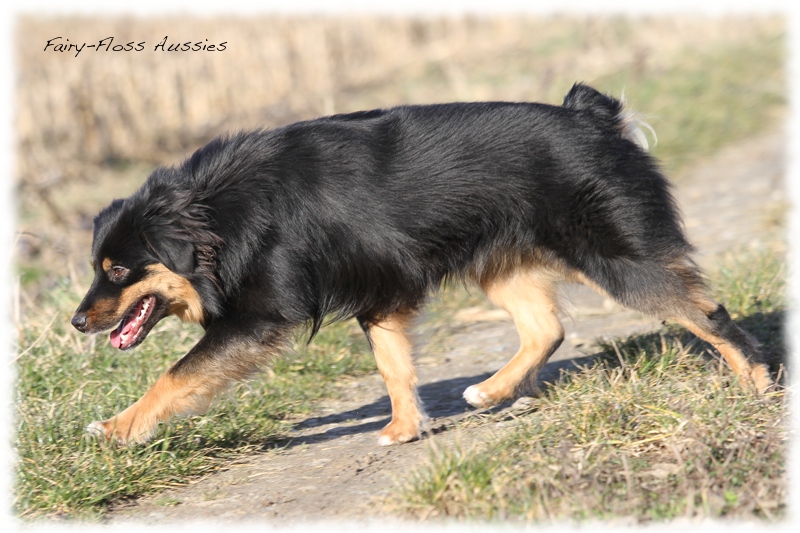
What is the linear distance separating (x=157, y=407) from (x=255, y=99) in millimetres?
11458

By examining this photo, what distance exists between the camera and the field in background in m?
5.35

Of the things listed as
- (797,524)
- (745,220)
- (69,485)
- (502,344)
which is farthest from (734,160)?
(69,485)

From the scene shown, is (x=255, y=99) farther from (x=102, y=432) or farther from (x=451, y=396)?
(x=102, y=432)

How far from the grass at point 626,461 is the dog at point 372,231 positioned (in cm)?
73

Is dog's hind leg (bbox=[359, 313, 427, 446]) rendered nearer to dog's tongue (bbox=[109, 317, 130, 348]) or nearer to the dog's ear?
the dog's ear

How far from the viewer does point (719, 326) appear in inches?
180

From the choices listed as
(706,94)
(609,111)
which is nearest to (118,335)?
(609,111)

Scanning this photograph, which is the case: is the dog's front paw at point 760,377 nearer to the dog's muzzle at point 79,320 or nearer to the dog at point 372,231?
the dog at point 372,231

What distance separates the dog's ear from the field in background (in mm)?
815

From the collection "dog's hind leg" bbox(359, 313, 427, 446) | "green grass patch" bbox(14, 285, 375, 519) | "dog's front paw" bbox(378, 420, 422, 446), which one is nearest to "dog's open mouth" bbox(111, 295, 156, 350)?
"green grass patch" bbox(14, 285, 375, 519)

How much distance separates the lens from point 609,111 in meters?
4.79

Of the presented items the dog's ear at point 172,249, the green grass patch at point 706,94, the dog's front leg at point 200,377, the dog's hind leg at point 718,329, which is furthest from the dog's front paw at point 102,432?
the green grass patch at point 706,94

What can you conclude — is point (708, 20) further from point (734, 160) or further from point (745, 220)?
point (745, 220)

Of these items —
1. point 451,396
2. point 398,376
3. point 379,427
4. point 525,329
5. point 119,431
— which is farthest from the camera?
point 451,396
